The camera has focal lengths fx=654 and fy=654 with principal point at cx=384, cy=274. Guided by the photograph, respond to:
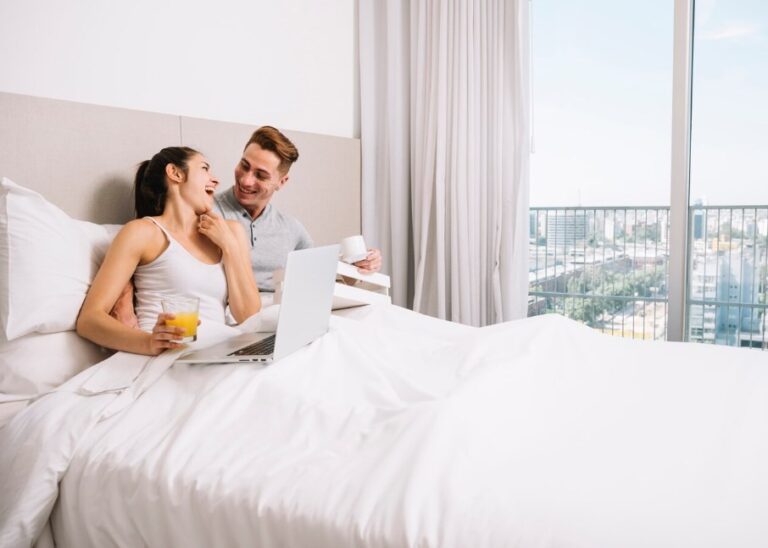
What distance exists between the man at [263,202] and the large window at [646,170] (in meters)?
1.58

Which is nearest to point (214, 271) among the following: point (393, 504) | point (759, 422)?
point (393, 504)

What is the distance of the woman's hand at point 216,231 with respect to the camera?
203 cm

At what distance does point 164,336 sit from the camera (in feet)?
5.08

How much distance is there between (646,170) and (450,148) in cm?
111

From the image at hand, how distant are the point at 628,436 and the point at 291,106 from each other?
2364mm

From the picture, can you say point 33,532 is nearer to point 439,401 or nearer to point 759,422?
point 439,401

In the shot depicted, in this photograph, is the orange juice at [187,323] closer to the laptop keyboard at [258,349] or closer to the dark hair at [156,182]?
the laptop keyboard at [258,349]

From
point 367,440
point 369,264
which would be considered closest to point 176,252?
point 369,264

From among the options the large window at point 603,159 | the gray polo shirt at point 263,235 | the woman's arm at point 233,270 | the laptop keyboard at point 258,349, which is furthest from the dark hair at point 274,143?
the large window at point 603,159

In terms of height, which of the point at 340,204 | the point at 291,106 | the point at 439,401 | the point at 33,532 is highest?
the point at 291,106

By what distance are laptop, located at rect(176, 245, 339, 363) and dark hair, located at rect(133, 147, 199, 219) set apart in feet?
1.84

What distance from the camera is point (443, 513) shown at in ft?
3.14

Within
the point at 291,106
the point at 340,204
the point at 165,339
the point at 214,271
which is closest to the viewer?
the point at 165,339

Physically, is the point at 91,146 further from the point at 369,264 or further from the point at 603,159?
the point at 603,159
